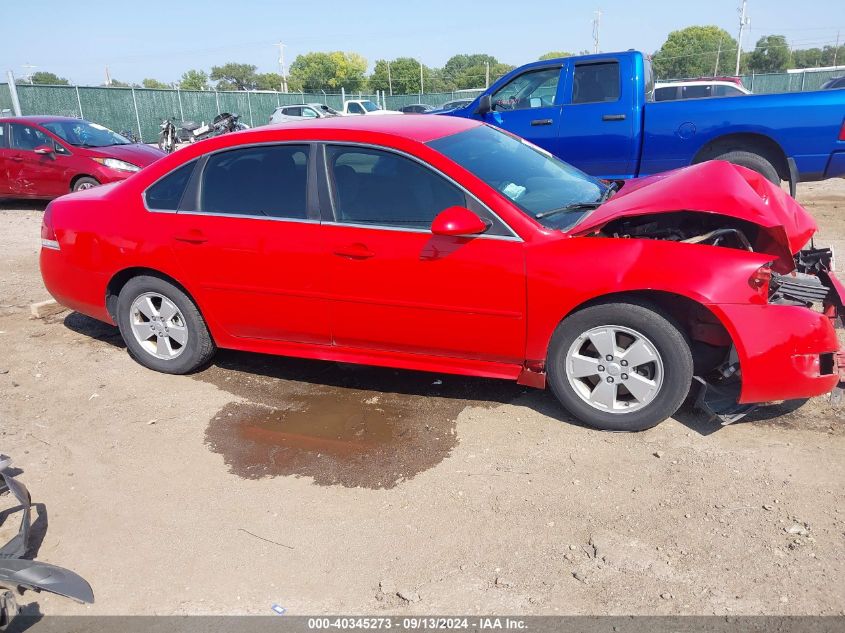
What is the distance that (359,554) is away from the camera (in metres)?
3.03

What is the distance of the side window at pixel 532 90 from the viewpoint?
29.2ft

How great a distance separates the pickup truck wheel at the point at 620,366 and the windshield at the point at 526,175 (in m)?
0.61

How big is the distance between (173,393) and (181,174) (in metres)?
1.46

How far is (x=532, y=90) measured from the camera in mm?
8961

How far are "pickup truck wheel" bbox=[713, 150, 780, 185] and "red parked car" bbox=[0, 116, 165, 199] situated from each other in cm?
860

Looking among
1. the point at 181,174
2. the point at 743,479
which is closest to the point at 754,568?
the point at 743,479

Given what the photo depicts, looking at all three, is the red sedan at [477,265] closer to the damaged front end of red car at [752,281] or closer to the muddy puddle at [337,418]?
the damaged front end of red car at [752,281]

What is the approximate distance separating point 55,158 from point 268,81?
112919mm

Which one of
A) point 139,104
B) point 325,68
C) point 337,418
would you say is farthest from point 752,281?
point 325,68

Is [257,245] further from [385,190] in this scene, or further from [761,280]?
[761,280]

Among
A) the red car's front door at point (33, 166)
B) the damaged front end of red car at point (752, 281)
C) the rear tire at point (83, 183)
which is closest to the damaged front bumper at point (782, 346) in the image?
the damaged front end of red car at point (752, 281)

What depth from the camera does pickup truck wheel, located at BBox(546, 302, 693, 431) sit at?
3588 mm

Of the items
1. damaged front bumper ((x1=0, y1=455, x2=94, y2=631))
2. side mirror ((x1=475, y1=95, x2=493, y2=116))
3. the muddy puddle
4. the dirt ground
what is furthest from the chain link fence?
damaged front bumper ((x1=0, y1=455, x2=94, y2=631))

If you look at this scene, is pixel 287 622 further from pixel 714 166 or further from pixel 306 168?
pixel 714 166
